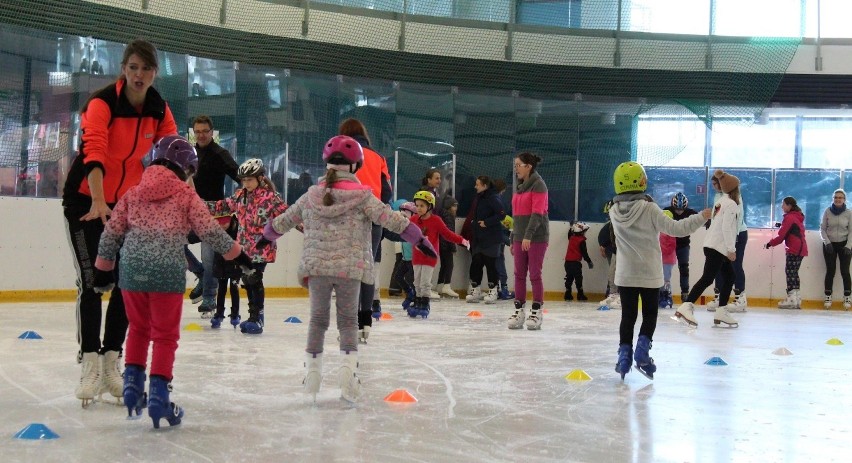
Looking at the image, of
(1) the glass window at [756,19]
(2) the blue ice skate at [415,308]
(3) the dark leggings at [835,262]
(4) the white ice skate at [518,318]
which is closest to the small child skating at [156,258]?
(4) the white ice skate at [518,318]

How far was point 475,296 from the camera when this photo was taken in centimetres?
1383

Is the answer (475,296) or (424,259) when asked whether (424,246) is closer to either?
(424,259)

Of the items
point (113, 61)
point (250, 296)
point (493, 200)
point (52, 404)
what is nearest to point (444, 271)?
point (493, 200)

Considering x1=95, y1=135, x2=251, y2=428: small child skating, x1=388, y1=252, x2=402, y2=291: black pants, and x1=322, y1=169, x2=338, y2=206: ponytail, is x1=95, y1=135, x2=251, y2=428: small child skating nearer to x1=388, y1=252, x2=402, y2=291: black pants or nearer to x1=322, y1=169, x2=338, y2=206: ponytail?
x1=322, y1=169, x2=338, y2=206: ponytail

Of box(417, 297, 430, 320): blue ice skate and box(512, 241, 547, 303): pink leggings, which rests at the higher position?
box(512, 241, 547, 303): pink leggings

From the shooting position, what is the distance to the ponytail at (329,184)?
4.40 meters

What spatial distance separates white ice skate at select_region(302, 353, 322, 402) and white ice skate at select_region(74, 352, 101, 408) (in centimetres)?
89

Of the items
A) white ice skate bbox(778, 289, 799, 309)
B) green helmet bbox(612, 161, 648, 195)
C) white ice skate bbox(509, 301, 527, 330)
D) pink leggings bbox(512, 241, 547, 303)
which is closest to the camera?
green helmet bbox(612, 161, 648, 195)

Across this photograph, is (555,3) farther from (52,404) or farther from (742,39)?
(52,404)

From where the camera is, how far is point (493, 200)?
14117mm

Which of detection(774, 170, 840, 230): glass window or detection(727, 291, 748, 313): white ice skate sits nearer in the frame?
detection(727, 291, 748, 313): white ice skate

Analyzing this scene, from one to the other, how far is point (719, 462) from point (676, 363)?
3126mm

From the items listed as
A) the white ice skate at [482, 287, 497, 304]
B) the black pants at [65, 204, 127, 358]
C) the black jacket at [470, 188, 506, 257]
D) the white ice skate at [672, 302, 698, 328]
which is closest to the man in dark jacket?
the black pants at [65, 204, 127, 358]

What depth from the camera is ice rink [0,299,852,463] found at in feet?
11.5
